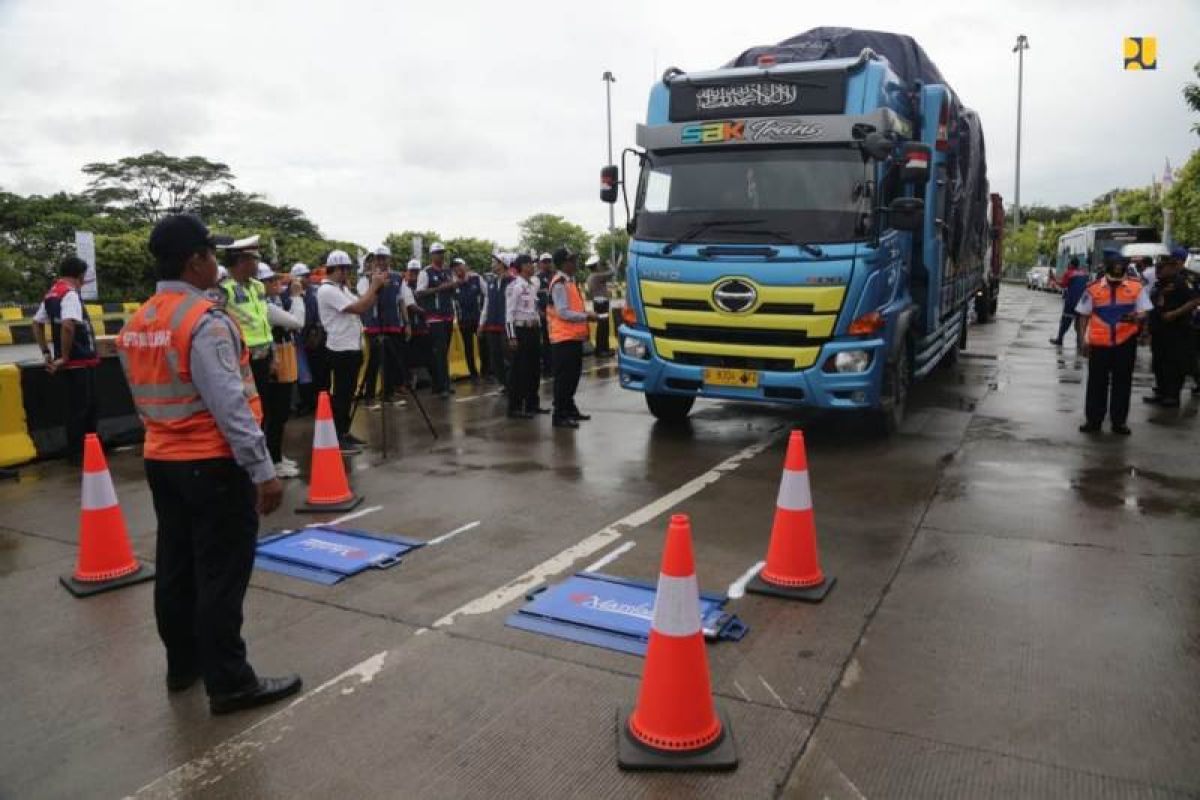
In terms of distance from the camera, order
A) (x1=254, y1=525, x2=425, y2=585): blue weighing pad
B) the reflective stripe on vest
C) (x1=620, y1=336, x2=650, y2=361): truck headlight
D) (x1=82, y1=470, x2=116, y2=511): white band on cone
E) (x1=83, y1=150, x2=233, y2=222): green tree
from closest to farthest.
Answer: (x1=82, y1=470, x2=116, y2=511): white band on cone < (x1=254, y1=525, x2=425, y2=585): blue weighing pad < the reflective stripe on vest < (x1=620, y1=336, x2=650, y2=361): truck headlight < (x1=83, y1=150, x2=233, y2=222): green tree

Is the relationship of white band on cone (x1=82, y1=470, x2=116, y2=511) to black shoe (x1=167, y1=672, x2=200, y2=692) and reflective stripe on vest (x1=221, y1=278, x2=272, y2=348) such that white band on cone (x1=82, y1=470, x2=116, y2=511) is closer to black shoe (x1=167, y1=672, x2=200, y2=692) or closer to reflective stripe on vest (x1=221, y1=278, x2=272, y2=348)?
black shoe (x1=167, y1=672, x2=200, y2=692)

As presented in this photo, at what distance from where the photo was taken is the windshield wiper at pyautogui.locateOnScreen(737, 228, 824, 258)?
7281mm

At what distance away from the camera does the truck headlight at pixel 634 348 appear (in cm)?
812

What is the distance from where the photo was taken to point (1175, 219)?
38.1 m

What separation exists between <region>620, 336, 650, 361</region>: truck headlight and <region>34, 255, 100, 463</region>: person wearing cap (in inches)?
195

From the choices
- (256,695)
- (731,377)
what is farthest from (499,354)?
(256,695)

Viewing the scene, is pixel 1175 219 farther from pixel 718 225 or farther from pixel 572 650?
pixel 572 650

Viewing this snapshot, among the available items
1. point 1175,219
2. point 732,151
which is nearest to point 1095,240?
point 1175,219

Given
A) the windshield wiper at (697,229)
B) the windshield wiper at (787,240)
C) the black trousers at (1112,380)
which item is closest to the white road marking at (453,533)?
the windshield wiper at (697,229)

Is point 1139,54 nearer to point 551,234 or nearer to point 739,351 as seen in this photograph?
point 739,351

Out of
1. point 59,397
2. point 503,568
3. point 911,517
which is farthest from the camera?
point 59,397

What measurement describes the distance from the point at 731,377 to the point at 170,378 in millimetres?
5230

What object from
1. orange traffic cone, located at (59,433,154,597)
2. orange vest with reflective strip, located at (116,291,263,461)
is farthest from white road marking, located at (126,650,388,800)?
orange traffic cone, located at (59,433,154,597)

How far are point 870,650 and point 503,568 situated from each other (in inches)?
82.2
